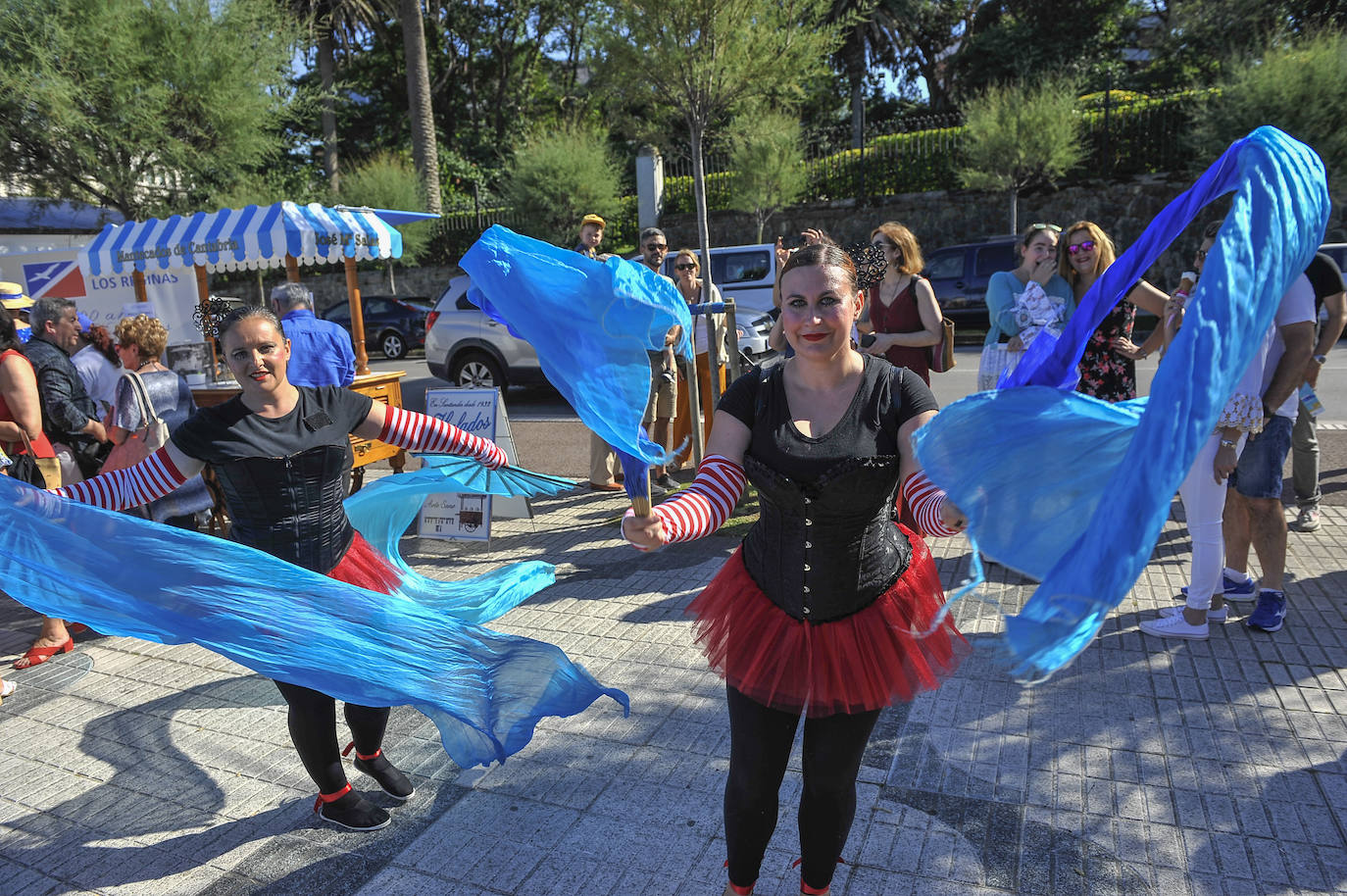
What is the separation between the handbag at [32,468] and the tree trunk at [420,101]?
64.8ft

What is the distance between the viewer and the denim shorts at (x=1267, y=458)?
4000mm

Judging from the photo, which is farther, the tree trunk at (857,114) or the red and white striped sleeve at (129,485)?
the tree trunk at (857,114)

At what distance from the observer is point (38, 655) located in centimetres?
469

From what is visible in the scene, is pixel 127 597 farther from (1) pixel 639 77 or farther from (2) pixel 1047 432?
(1) pixel 639 77

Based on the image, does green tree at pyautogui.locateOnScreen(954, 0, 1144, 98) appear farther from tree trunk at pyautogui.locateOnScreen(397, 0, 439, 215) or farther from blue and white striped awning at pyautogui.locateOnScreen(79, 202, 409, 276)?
blue and white striped awning at pyautogui.locateOnScreen(79, 202, 409, 276)

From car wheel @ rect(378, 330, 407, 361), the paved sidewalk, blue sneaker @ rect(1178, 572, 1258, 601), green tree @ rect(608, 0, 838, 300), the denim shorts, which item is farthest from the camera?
car wheel @ rect(378, 330, 407, 361)

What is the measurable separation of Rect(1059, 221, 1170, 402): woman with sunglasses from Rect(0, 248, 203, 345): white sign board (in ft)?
30.7

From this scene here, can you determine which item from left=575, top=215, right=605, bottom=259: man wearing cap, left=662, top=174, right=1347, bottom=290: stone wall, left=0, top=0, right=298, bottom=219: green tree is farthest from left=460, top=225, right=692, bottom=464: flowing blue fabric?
left=0, top=0, right=298, bottom=219: green tree

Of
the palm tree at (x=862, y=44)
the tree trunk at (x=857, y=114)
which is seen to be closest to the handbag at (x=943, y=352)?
the tree trunk at (x=857, y=114)

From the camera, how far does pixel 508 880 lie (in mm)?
2703

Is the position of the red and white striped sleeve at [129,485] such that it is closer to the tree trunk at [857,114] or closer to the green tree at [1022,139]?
Result: the green tree at [1022,139]

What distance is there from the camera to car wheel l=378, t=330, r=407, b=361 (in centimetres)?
1959

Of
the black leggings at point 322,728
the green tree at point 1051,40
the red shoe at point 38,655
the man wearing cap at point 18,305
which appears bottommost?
the red shoe at point 38,655

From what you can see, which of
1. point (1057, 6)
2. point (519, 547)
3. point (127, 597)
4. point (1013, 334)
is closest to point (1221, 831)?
point (1013, 334)
